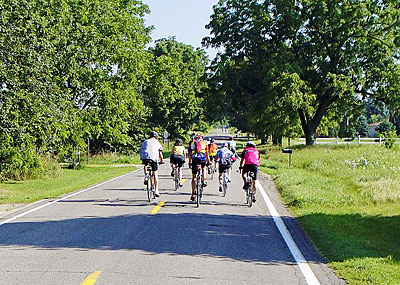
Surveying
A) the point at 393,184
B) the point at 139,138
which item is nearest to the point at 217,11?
the point at 139,138

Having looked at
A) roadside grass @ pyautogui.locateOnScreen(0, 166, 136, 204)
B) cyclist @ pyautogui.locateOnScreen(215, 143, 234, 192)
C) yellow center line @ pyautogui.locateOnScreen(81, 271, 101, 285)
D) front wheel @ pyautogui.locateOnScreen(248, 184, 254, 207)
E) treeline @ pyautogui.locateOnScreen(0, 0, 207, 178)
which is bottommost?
roadside grass @ pyautogui.locateOnScreen(0, 166, 136, 204)

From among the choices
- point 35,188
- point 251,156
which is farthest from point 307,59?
point 251,156

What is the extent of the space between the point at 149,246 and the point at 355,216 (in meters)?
6.36

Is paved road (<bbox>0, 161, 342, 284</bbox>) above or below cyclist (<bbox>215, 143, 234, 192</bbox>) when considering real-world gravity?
below

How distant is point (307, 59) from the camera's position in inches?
1816

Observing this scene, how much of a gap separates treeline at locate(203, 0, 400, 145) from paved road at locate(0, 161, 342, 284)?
2952 cm

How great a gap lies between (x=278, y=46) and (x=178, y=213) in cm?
3722

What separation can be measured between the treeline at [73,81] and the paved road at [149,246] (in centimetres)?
385

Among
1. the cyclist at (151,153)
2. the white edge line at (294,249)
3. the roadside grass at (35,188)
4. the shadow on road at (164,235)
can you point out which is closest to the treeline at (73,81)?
the roadside grass at (35,188)

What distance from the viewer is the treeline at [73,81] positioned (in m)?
15.6

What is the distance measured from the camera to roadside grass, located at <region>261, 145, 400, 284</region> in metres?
8.07

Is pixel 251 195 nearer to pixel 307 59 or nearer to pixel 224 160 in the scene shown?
pixel 224 160

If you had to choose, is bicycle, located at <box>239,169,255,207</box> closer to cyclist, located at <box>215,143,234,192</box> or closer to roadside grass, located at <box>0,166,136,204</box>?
cyclist, located at <box>215,143,234,192</box>

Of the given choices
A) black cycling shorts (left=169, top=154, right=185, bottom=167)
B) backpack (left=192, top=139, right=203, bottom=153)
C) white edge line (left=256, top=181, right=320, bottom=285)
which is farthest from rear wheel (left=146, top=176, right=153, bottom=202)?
white edge line (left=256, top=181, right=320, bottom=285)
